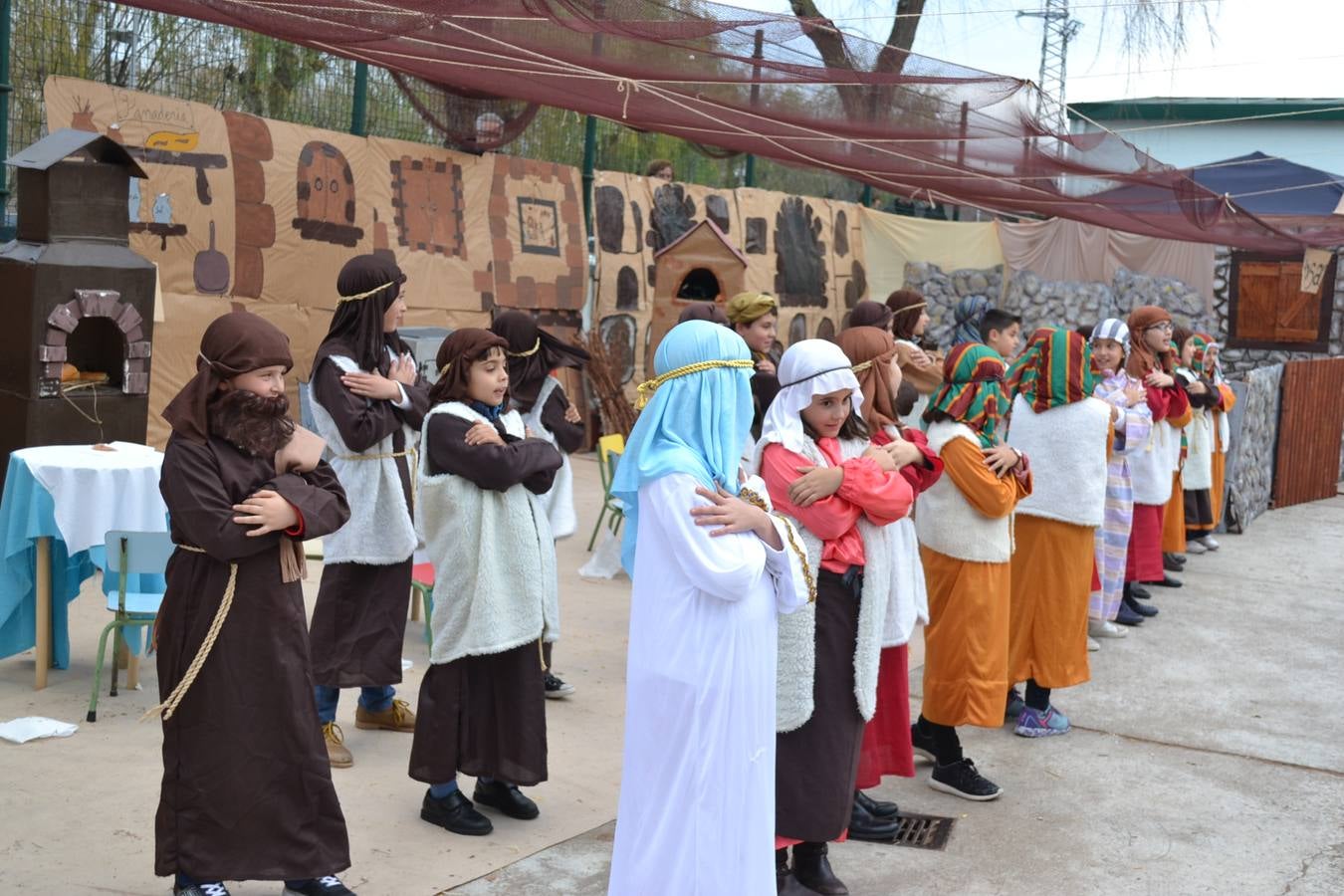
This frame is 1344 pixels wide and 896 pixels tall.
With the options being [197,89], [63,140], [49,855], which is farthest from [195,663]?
[197,89]

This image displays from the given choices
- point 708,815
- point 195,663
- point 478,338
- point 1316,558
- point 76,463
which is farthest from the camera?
point 1316,558

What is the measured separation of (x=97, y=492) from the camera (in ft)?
18.9

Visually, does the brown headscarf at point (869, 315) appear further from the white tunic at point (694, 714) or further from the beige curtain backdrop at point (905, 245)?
the beige curtain backdrop at point (905, 245)

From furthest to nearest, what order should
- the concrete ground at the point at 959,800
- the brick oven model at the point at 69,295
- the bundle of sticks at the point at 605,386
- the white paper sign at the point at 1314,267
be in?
the white paper sign at the point at 1314,267
the bundle of sticks at the point at 605,386
the brick oven model at the point at 69,295
the concrete ground at the point at 959,800

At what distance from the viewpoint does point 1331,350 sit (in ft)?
55.9

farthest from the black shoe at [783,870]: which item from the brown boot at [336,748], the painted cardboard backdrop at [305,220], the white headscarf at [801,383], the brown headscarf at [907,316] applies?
the painted cardboard backdrop at [305,220]

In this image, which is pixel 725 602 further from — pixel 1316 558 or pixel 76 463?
pixel 1316 558

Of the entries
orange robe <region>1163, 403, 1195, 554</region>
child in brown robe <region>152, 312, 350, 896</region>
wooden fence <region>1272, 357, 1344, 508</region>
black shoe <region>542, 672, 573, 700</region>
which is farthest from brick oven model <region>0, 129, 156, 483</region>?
wooden fence <region>1272, 357, 1344, 508</region>

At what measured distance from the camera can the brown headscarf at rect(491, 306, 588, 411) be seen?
5871 mm

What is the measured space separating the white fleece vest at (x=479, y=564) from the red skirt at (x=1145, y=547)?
506 cm

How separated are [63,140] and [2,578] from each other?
102 inches

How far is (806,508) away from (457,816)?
5.06ft

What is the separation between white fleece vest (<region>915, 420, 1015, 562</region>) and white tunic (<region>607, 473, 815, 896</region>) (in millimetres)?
1963

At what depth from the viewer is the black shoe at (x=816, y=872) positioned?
4.17 meters
